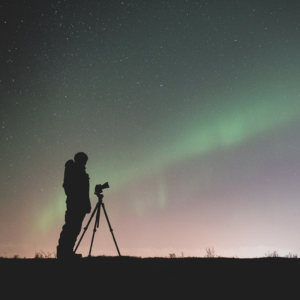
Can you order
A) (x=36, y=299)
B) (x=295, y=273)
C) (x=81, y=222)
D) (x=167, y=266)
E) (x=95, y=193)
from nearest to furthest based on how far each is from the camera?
1. (x=36, y=299)
2. (x=295, y=273)
3. (x=167, y=266)
4. (x=81, y=222)
5. (x=95, y=193)

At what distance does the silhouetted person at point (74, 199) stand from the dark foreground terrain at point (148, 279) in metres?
0.82

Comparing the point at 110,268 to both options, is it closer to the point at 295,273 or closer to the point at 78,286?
the point at 78,286

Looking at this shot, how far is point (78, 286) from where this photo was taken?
4020 mm

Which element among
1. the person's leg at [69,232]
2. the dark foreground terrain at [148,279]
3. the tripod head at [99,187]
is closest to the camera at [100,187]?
the tripod head at [99,187]

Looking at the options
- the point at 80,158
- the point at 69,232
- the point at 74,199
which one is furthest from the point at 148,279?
the point at 80,158

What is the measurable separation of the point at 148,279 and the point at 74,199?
283 centimetres

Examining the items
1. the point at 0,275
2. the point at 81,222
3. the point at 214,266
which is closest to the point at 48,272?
the point at 0,275

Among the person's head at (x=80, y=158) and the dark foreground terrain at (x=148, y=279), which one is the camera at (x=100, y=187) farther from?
the dark foreground terrain at (x=148, y=279)

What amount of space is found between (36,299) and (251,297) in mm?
3065

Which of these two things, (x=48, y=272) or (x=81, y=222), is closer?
(x=48, y=272)

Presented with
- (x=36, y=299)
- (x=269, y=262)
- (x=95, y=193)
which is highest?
(x=95, y=193)

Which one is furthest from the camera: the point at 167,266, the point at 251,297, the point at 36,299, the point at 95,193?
the point at 95,193

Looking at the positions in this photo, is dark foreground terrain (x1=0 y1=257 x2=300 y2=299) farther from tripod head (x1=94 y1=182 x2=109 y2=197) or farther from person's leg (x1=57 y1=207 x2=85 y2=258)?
tripod head (x1=94 y1=182 x2=109 y2=197)

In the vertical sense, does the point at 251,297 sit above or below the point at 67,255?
below
